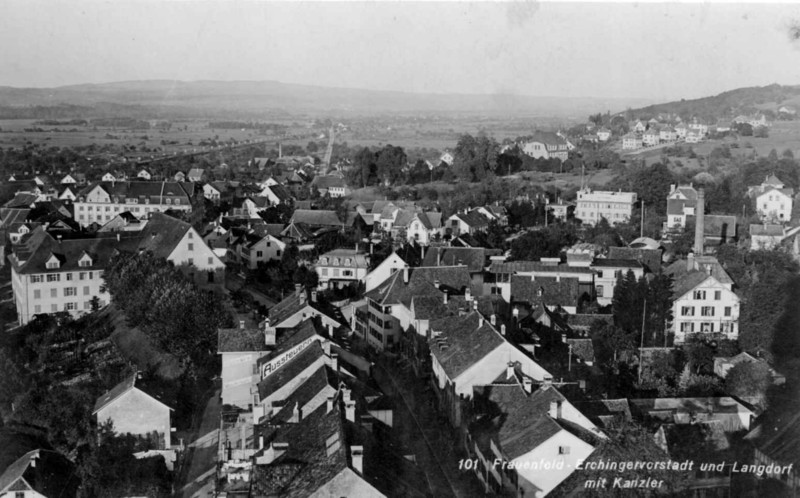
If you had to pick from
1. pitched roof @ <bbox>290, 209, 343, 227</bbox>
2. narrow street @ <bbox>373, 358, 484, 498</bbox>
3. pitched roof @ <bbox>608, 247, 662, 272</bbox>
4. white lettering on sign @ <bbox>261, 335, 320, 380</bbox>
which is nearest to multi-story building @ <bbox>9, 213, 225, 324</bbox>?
narrow street @ <bbox>373, 358, 484, 498</bbox>

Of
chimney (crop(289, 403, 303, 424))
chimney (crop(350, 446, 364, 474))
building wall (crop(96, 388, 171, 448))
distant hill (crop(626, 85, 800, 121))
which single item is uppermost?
distant hill (crop(626, 85, 800, 121))

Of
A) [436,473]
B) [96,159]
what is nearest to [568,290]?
[436,473]

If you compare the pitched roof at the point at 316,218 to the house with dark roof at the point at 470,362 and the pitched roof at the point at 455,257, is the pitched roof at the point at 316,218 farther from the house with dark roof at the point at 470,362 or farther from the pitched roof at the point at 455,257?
the house with dark roof at the point at 470,362

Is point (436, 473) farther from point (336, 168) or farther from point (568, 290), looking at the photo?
point (336, 168)

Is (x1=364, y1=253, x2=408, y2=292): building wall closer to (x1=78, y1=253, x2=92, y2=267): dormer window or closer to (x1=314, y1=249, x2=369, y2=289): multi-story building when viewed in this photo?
(x1=314, y1=249, x2=369, y2=289): multi-story building

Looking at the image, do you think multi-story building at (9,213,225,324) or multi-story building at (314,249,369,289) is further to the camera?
multi-story building at (314,249,369,289)

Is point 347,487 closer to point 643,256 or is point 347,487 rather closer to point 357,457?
point 357,457

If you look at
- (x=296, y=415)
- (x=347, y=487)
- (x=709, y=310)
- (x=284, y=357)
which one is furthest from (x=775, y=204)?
(x=347, y=487)

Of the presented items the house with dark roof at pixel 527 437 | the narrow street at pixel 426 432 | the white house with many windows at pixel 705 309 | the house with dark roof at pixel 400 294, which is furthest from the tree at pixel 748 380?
the narrow street at pixel 426 432
